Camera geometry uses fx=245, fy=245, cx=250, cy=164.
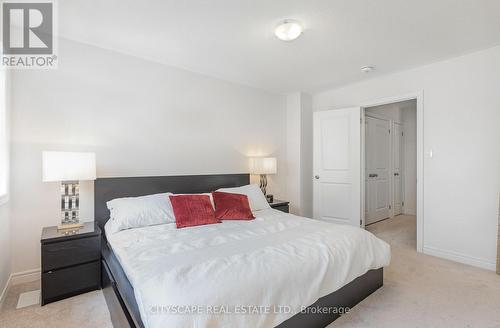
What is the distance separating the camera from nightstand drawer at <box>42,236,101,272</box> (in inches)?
79.4

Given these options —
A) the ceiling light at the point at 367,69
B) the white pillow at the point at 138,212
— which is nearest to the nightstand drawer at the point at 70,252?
the white pillow at the point at 138,212

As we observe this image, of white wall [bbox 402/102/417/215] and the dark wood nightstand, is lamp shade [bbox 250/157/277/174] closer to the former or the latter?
the dark wood nightstand

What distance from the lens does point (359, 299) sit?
201cm

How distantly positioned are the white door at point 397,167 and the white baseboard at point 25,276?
5.92 m

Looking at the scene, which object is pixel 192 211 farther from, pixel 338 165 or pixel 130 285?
pixel 338 165

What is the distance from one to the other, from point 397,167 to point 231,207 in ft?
14.3

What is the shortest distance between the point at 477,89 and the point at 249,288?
131 inches

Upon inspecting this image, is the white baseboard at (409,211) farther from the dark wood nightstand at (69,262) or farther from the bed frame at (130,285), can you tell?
the dark wood nightstand at (69,262)

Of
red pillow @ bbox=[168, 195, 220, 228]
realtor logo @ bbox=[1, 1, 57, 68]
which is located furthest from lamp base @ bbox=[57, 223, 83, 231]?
realtor logo @ bbox=[1, 1, 57, 68]

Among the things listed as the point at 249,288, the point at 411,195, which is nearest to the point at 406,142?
the point at 411,195

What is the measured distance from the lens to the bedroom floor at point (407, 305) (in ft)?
5.88

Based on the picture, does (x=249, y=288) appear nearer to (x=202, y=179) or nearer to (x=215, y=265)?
(x=215, y=265)

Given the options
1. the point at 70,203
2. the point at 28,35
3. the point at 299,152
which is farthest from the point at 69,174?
the point at 299,152

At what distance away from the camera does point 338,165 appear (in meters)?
4.07
